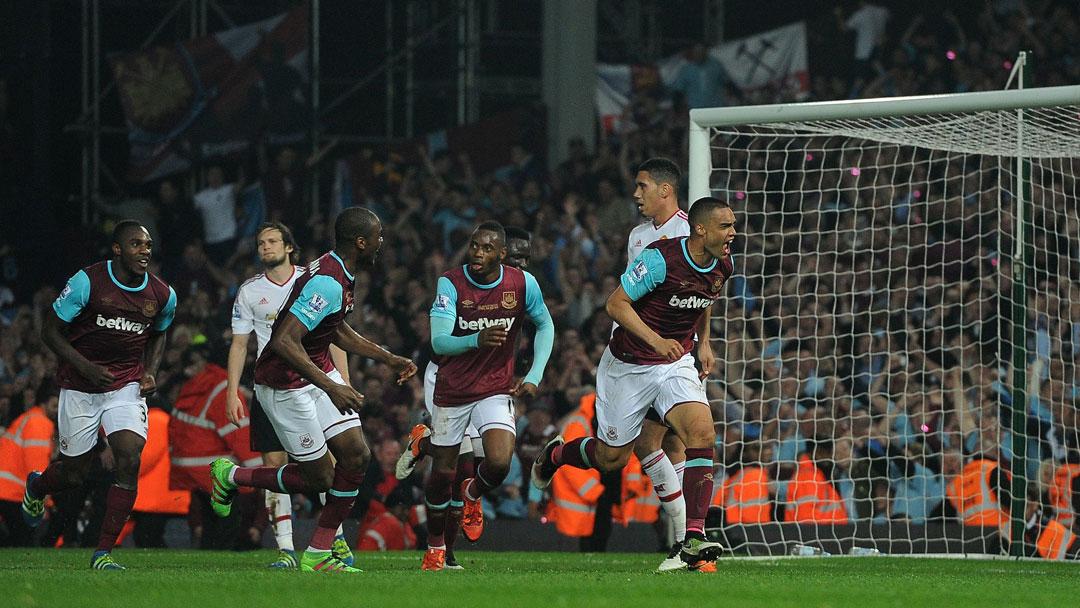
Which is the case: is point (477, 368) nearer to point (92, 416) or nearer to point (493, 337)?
point (493, 337)

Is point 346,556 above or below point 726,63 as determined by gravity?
below

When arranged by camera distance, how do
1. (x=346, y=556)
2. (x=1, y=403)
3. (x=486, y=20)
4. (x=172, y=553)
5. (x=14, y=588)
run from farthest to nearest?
(x=486, y=20)
(x=1, y=403)
(x=172, y=553)
(x=346, y=556)
(x=14, y=588)

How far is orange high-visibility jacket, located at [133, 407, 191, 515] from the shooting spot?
13.7m

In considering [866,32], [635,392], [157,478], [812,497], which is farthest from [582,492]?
[866,32]

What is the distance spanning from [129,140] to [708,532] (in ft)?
39.5

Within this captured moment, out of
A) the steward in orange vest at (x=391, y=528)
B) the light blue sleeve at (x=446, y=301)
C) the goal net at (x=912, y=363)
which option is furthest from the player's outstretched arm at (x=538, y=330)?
the steward in orange vest at (x=391, y=528)

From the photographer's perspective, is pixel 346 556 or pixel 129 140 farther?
pixel 129 140

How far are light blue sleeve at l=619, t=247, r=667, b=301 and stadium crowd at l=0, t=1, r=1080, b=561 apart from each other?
334 cm

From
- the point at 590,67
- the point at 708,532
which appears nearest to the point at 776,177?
the point at 590,67

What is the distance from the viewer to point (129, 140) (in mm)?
21328

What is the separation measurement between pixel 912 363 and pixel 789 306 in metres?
2.44

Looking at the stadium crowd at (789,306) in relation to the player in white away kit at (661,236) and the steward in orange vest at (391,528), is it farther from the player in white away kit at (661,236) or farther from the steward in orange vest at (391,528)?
the player in white away kit at (661,236)

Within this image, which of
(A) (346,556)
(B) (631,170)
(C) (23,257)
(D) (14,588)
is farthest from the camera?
(C) (23,257)

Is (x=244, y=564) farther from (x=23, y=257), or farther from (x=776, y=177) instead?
(x=23, y=257)
